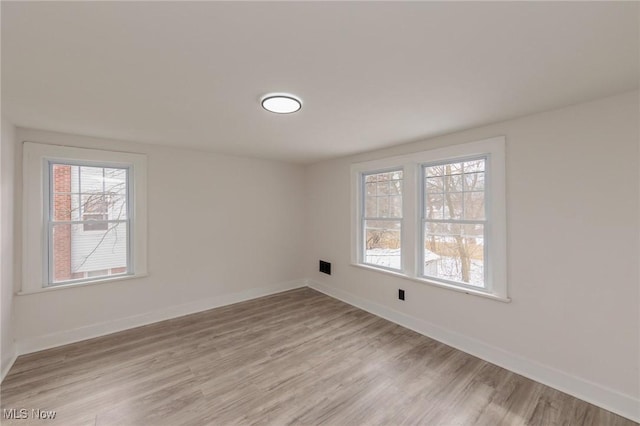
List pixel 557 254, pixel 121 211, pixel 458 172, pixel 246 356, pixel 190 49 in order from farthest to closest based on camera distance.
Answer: pixel 121 211 → pixel 458 172 → pixel 246 356 → pixel 557 254 → pixel 190 49

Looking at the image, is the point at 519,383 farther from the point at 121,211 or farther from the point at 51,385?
the point at 121,211

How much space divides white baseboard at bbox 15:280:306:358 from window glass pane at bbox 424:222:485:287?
268 cm

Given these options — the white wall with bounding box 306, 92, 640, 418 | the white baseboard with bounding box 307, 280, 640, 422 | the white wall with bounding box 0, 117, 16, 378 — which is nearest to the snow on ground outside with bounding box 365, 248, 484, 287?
the white wall with bounding box 306, 92, 640, 418

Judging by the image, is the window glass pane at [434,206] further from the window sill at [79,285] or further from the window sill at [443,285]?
the window sill at [79,285]

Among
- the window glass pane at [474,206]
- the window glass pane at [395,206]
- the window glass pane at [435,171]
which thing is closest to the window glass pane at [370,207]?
the window glass pane at [395,206]

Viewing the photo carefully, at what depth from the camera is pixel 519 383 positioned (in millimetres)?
2236

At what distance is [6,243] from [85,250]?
71cm

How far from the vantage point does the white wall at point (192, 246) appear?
288 centimetres

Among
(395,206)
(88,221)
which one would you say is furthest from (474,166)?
(88,221)

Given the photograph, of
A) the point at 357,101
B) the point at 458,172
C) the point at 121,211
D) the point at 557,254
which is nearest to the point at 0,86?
the point at 121,211

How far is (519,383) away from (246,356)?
2485 mm

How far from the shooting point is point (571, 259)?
2146 mm

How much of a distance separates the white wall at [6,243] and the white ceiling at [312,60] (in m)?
0.27

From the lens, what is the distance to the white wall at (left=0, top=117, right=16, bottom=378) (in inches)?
89.6
